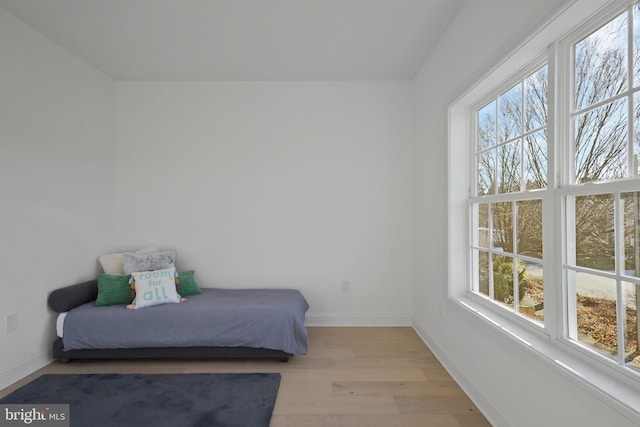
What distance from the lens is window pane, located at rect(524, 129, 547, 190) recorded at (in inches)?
63.7

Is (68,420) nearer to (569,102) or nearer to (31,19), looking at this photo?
(31,19)

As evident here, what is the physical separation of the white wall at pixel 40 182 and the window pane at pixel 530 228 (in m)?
3.54

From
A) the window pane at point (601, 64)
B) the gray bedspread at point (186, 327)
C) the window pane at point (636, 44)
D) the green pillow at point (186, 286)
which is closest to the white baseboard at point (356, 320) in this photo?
the gray bedspread at point (186, 327)

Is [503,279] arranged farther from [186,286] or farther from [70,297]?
[70,297]

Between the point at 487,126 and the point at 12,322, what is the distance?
3.82 meters

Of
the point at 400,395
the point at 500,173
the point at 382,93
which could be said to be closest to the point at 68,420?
the point at 400,395

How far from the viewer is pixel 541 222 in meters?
1.62

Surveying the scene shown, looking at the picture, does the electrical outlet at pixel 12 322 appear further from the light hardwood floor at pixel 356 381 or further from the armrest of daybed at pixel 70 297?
the light hardwood floor at pixel 356 381

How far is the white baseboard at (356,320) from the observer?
3396 millimetres

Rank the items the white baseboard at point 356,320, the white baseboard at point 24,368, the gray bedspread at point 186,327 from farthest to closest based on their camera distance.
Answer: the white baseboard at point 356,320 → the gray bedspread at point 186,327 → the white baseboard at point 24,368

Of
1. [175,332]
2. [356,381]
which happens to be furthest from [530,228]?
[175,332]

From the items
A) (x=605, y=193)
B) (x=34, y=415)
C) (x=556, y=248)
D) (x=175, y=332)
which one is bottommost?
(x=34, y=415)

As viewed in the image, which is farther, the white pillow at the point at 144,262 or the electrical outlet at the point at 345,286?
the electrical outlet at the point at 345,286

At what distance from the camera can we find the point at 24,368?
2.37 m
